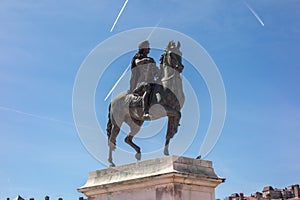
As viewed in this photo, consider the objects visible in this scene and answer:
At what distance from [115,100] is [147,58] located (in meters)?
1.39

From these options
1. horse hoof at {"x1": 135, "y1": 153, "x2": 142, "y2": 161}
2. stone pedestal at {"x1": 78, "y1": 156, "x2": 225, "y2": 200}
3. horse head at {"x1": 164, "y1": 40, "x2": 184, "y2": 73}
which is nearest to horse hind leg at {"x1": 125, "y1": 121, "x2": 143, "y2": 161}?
horse hoof at {"x1": 135, "y1": 153, "x2": 142, "y2": 161}

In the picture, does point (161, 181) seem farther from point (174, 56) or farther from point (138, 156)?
point (174, 56)

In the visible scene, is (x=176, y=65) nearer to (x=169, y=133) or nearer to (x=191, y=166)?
(x=169, y=133)

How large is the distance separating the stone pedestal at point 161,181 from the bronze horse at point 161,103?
616 millimetres

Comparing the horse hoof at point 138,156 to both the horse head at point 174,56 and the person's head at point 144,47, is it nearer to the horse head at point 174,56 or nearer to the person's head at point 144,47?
the horse head at point 174,56

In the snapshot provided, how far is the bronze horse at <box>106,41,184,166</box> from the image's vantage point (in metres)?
12.3

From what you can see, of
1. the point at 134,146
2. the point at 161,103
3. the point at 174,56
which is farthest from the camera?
the point at 134,146

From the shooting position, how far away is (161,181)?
1141 cm

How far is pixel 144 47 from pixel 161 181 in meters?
3.72

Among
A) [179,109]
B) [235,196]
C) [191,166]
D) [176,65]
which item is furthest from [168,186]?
[235,196]

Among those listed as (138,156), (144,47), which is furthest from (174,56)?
(138,156)

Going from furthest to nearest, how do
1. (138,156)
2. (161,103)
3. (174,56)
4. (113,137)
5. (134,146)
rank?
1. (113,137)
2. (134,146)
3. (138,156)
4. (174,56)
5. (161,103)

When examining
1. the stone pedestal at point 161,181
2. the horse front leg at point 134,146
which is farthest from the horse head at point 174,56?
the stone pedestal at point 161,181

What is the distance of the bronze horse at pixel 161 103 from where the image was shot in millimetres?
12320
